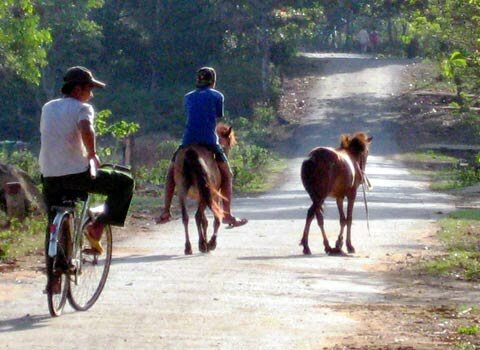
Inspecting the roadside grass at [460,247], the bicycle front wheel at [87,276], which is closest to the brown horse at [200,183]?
the roadside grass at [460,247]

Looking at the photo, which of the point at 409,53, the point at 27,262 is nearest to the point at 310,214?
the point at 27,262

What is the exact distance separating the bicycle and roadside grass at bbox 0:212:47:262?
12.3ft

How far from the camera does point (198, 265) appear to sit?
1392 cm

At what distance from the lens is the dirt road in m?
9.07

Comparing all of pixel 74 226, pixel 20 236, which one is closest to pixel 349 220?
pixel 20 236

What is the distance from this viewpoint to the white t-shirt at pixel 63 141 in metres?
9.89

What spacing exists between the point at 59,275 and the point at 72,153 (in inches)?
38.5

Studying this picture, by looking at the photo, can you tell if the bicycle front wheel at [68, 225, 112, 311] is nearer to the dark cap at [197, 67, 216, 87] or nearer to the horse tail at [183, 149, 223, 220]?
the horse tail at [183, 149, 223, 220]

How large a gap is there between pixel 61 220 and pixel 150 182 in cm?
1941

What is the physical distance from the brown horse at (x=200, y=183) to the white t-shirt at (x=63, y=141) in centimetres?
522

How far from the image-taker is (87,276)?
1046 centimetres

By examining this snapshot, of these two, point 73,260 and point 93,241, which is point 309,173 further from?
point 73,260

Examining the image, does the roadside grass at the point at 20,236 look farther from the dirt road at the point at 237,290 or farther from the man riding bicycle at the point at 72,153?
the man riding bicycle at the point at 72,153

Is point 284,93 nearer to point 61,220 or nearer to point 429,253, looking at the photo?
point 429,253
